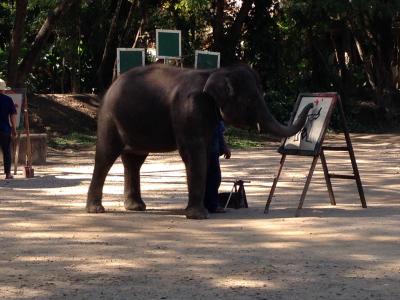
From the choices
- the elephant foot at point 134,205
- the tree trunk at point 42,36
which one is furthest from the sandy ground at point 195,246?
the tree trunk at point 42,36

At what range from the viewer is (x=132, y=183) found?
42.3 ft

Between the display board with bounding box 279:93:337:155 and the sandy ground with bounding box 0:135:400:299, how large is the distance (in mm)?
835

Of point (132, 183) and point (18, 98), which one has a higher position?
point (18, 98)

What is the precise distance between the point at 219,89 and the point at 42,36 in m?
15.3

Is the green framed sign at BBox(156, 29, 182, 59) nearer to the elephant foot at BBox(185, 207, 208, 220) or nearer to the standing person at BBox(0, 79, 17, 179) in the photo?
the standing person at BBox(0, 79, 17, 179)

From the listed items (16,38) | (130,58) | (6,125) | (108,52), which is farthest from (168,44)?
(108,52)

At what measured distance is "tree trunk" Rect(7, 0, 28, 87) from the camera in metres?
25.3

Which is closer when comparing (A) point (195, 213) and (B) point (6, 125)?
(A) point (195, 213)

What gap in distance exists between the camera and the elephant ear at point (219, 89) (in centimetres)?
1177

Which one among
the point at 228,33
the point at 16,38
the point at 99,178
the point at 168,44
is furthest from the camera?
the point at 228,33

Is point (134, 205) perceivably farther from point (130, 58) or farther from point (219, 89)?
point (130, 58)

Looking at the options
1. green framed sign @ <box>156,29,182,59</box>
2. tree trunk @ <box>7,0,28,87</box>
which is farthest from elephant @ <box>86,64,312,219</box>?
tree trunk @ <box>7,0,28,87</box>

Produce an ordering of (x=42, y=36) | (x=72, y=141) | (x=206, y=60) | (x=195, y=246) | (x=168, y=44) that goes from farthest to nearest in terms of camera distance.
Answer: (x=72, y=141) < (x=42, y=36) < (x=206, y=60) < (x=168, y=44) < (x=195, y=246)

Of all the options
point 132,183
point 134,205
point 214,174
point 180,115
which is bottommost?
point 134,205
